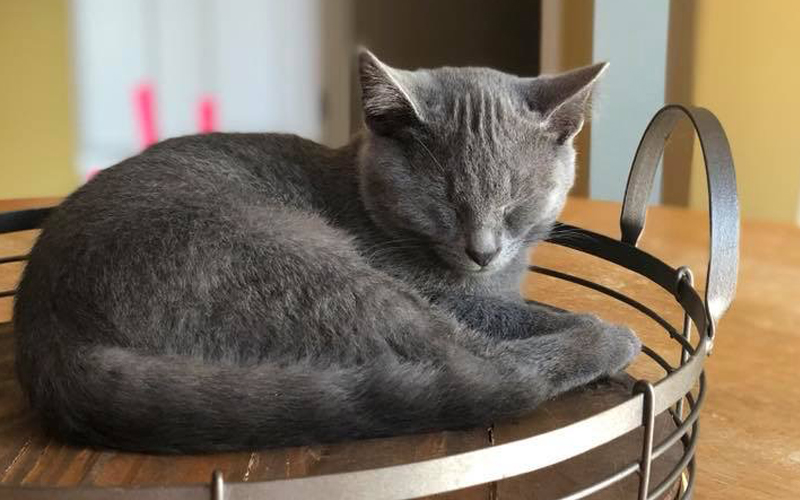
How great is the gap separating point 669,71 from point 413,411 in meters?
1.60

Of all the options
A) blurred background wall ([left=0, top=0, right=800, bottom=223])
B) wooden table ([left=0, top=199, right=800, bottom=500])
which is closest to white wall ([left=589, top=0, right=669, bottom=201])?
blurred background wall ([left=0, top=0, right=800, bottom=223])

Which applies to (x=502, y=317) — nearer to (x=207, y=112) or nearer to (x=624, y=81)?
(x=624, y=81)

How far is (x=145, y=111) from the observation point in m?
2.71

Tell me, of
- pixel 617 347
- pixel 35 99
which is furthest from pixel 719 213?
pixel 35 99

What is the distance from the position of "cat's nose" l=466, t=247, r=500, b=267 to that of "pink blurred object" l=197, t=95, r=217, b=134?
2128mm

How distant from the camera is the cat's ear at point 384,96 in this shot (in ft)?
2.46

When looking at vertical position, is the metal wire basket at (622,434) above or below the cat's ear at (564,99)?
below

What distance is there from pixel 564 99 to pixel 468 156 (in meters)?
0.11

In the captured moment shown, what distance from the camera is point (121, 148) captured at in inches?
105

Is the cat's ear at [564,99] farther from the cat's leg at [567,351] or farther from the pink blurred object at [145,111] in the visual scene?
the pink blurred object at [145,111]

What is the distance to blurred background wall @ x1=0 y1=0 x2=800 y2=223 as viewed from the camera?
1.94 meters

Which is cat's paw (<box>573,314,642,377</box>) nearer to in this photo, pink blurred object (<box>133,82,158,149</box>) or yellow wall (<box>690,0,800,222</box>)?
yellow wall (<box>690,0,800,222</box>)

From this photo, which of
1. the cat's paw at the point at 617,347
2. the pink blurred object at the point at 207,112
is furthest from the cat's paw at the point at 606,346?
the pink blurred object at the point at 207,112

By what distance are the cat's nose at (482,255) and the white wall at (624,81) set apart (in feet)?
4.21
